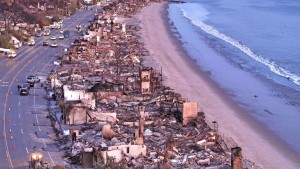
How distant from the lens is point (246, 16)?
108 metres

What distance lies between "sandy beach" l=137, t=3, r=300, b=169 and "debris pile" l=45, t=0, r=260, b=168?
1873mm

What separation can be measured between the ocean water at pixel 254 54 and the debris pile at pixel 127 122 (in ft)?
19.9

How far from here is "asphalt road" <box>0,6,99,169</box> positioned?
31781 mm

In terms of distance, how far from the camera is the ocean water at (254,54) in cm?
4519

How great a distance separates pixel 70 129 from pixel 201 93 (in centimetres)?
1616

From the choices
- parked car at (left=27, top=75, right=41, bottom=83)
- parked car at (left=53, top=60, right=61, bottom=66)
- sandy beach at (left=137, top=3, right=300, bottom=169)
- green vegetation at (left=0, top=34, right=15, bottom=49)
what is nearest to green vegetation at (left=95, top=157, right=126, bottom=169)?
sandy beach at (left=137, top=3, right=300, bottom=169)

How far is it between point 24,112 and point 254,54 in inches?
1341

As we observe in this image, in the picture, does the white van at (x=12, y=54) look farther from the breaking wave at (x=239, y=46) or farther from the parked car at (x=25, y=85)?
the breaking wave at (x=239, y=46)

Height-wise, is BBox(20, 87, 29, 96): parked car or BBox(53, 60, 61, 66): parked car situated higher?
BBox(20, 87, 29, 96): parked car

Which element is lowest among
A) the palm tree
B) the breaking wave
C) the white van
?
the breaking wave

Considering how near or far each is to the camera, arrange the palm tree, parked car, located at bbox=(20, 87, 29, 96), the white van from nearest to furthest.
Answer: parked car, located at bbox=(20, 87, 29, 96)
the white van
the palm tree

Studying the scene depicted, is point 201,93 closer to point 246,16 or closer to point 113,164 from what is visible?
point 113,164

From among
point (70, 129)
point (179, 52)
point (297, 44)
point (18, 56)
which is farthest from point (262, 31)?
point (70, 129)

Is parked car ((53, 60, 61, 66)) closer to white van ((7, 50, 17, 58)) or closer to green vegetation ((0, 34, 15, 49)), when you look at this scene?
white van ((7, 50, 17, 58))
